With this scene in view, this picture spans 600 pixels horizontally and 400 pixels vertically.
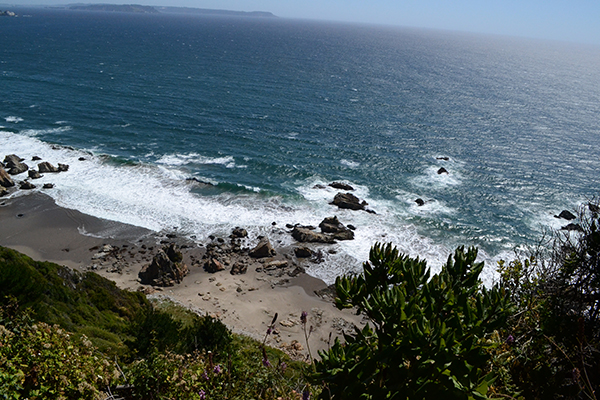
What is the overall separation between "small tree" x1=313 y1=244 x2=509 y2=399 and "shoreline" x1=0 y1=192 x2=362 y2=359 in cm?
1982

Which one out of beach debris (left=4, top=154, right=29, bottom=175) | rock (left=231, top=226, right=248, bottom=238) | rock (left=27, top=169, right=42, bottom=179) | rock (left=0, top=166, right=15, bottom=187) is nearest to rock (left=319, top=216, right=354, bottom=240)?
rock (left=231, top=226, right=248, bottom=238)

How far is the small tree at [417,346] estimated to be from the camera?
Answer: 5.74 metres

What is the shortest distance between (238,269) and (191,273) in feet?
13.2

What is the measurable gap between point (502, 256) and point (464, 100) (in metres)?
62.8

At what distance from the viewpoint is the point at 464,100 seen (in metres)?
91.9

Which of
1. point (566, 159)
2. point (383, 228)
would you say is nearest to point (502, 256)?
point (383, 228)

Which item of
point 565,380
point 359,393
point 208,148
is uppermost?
point 359,393

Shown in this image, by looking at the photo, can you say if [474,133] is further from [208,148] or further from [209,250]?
[209,250]

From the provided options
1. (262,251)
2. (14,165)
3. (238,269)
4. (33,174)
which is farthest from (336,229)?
(14,165)

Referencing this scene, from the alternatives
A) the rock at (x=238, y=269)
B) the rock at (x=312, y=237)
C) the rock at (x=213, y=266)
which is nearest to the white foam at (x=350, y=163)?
the rock at (x=312, y=237)

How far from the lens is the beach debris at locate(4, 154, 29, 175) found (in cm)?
4712

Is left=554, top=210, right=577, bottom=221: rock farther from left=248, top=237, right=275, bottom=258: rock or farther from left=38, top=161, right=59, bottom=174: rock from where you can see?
left=38, top=161, right=59, bottom=174: rock

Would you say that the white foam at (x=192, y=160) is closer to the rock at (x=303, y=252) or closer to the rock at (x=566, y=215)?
the rock at (x=303, y=252)

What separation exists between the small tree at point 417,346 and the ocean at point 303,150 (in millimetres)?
28899
